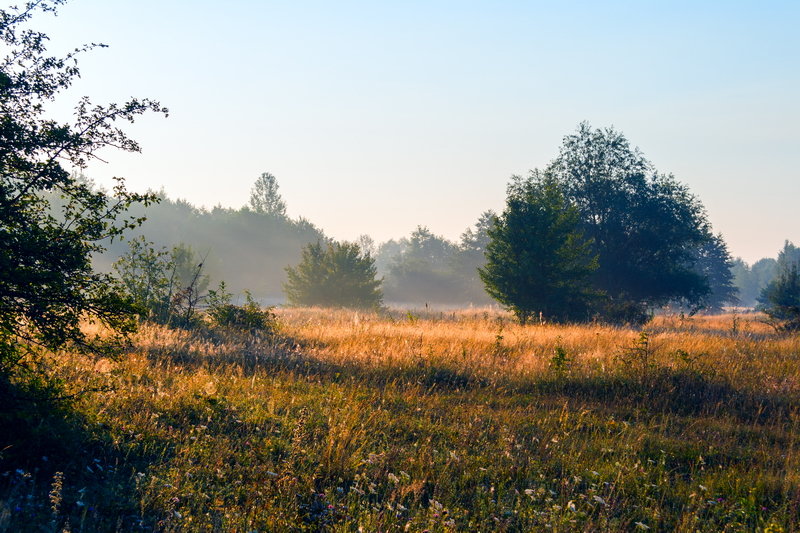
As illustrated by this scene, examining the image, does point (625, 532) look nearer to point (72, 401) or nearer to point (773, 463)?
point (773, 463)

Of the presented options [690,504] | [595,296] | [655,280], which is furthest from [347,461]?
[655,280]

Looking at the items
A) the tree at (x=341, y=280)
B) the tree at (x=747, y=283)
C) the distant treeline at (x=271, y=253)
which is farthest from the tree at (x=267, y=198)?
the tree at (x=747, y=283)

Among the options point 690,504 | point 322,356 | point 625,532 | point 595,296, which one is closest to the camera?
point 625,532

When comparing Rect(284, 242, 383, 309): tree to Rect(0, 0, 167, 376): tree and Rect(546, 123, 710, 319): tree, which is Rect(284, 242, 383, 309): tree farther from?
Rect(0, 0, 167, 376): tree

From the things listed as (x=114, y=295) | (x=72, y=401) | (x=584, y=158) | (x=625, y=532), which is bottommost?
(x=625, y=532)

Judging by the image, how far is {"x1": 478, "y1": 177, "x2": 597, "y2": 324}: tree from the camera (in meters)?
22.8

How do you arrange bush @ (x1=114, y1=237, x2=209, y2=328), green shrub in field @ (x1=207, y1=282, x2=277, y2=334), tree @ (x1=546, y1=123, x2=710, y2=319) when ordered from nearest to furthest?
bush @ (x1=114, y1=237, x2=209, y2=328) → green shrub in field @ (x1=207, y1=282, x2=277, y2=334) → tree @ (x1=546, y1=123, x2=710, y2=319)

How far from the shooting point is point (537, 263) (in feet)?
75.0

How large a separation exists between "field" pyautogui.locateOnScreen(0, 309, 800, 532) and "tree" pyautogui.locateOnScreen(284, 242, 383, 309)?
26.8 m

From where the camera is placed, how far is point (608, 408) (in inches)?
335

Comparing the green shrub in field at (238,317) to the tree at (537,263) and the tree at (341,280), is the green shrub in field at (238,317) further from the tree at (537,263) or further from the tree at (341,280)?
the tree at (341,280)

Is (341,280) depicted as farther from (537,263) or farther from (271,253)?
(271,253)

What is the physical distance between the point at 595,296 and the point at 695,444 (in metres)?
18.3

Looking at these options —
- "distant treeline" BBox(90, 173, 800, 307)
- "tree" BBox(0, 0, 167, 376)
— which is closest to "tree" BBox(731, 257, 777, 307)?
"distant treeline" BBox(90, 173, 800, 307)
